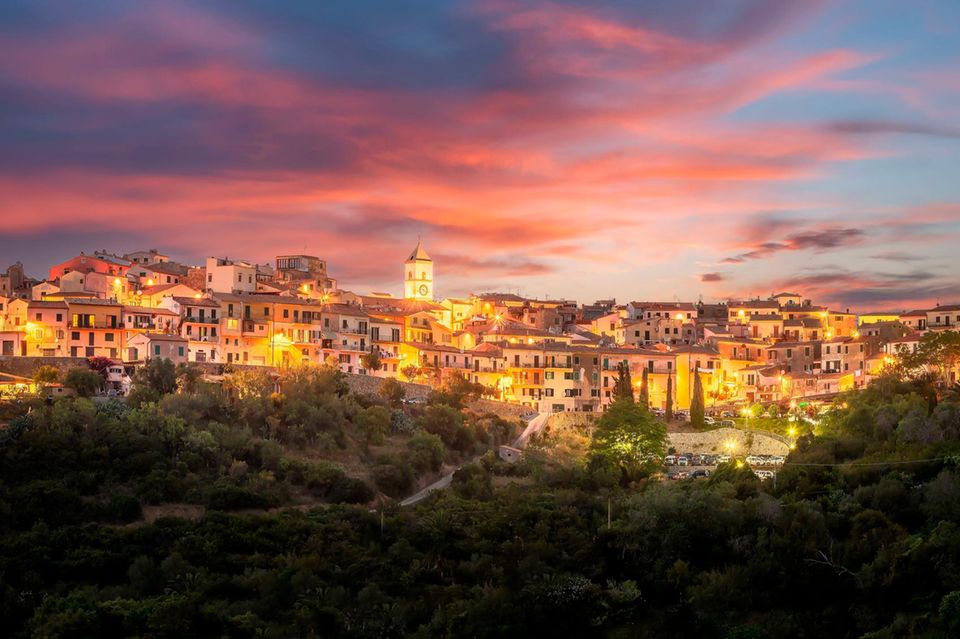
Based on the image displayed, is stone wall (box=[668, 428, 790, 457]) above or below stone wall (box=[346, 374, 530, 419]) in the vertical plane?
below

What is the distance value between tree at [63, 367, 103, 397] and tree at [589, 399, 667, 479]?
19926 mm

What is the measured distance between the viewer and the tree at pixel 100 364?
45216mm

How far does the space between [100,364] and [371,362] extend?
16070mm

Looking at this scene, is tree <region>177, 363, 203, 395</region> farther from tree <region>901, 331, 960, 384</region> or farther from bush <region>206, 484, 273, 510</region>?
tree <region>901, 331, 960, 384</region>

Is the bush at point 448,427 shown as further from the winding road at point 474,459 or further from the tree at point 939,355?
the tree at point 939,355

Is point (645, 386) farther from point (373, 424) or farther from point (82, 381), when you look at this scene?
point (82, 381)

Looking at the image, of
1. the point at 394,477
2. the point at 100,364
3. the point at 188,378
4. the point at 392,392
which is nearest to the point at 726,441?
the point at 392,392

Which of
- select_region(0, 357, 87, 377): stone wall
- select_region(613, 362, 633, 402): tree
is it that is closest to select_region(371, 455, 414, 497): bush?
select_region(613, 362, 633, 402): tree

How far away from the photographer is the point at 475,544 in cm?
3164

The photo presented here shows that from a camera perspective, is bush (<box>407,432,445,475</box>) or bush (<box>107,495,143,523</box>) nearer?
bush (<box>107,495,143,523</box>)

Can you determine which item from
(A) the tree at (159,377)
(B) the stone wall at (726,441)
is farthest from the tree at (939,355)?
(A) the tree at (159,377)

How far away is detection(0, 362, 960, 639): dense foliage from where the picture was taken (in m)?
26.3

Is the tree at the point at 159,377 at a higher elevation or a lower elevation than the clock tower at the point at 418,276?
lower

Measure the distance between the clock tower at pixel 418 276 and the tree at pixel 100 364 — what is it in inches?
1528
